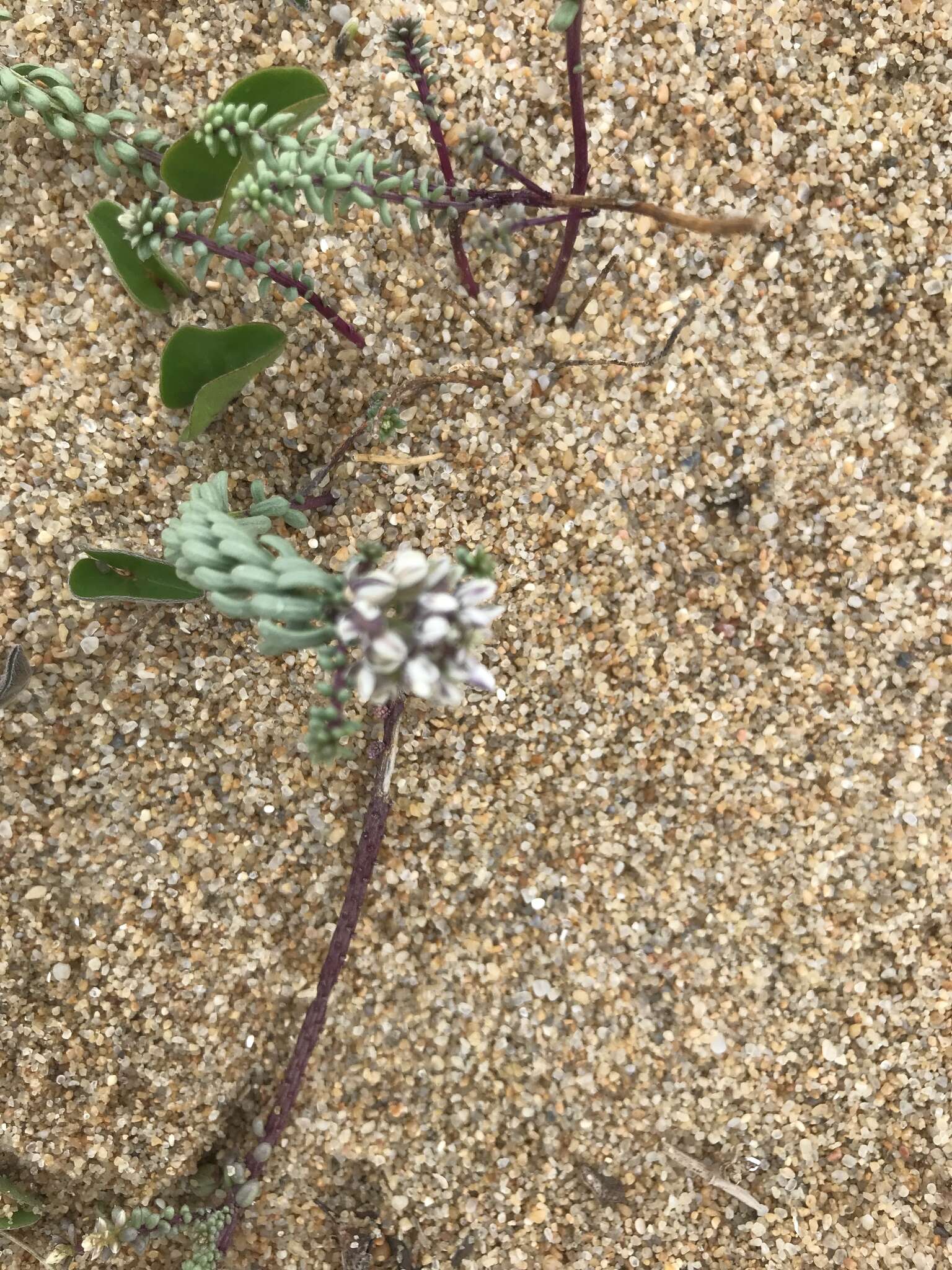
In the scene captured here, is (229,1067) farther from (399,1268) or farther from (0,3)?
(0,3)

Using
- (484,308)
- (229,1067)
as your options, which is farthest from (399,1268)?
(484,308)

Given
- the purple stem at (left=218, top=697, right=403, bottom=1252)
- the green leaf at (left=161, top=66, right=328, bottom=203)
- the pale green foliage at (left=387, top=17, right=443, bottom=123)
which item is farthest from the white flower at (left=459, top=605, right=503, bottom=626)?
the green leaf at (left=161, top=66, right=328, bottom=203)

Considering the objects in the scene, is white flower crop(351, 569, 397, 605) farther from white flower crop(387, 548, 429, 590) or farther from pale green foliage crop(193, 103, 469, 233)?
pale green foliage crop(193, 103, 469, 233)

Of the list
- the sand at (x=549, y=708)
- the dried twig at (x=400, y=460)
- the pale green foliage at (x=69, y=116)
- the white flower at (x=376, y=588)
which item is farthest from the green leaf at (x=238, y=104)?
the white flower at (x=376, y=588)

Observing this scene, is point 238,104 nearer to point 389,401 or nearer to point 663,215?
point 389,401

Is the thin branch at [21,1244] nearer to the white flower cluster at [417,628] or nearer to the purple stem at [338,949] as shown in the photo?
the purple stem at [338,949]

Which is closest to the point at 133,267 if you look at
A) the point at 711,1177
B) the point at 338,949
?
the point at 338,949
